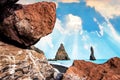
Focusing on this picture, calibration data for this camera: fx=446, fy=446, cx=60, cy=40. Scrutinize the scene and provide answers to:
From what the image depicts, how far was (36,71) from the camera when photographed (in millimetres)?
24609

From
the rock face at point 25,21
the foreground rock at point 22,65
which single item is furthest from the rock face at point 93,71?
the rock face at point 25,21

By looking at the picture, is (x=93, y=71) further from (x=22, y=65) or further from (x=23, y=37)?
(x=23, y=37)

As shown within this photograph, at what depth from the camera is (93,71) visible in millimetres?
24016

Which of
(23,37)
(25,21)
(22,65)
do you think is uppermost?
(25,21)

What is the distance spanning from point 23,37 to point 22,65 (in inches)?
63.9

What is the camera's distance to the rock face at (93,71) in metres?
23.4

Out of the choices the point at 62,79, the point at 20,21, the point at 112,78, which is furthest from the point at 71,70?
the point at 20,21

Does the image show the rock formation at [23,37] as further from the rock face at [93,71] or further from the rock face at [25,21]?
the rock face at [93,71]

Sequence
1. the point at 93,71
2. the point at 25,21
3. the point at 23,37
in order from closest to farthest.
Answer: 1. the point at 93,71
2. the point at 25,21
3. the point at 23,37

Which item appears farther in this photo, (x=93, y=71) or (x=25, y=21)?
(x=25, y=21)

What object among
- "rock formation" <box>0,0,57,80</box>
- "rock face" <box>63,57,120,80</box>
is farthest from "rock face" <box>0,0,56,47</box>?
"rock face" <box>63,57,120,80</box>

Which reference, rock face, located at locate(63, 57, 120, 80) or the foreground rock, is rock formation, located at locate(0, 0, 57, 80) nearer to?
the foreground rock

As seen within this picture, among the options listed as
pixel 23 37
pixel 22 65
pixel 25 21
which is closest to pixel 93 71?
pixel 22 65

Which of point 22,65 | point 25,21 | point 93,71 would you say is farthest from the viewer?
point 25,21
